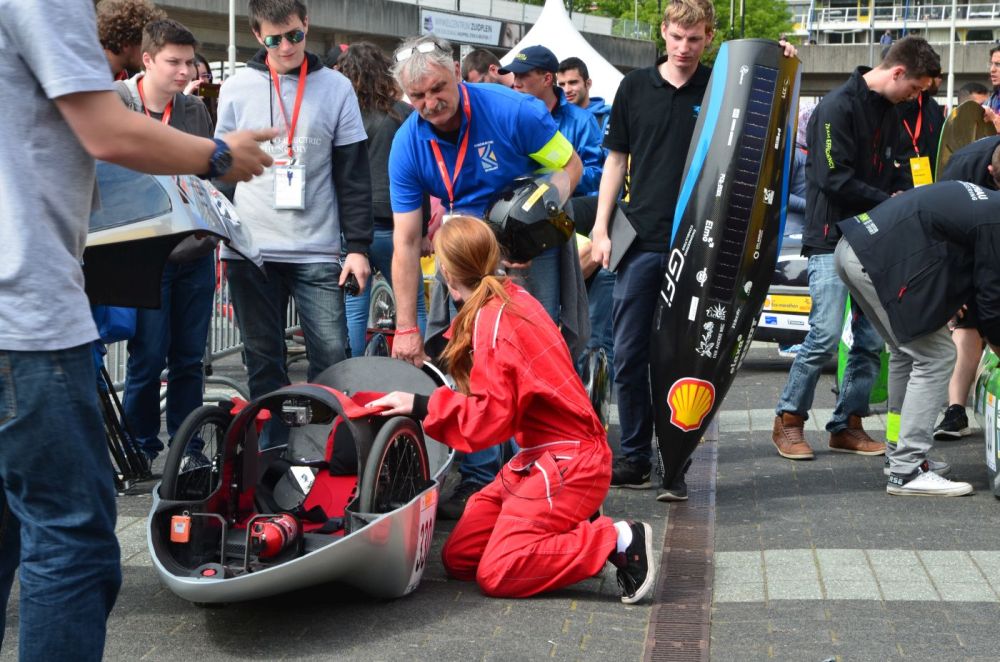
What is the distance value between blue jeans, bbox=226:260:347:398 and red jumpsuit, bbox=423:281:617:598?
4.07 feet

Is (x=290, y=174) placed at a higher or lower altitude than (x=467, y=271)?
higher

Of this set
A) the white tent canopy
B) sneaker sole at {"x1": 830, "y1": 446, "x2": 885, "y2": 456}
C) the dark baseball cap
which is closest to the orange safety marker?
sneaker sole at {"x1": 830, "y1": 446, "x2": 885, "y2": 456}

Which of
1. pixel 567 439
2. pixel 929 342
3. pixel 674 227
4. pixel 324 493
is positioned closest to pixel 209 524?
pixel 324 493

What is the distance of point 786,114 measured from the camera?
597cm

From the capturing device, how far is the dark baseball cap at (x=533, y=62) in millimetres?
7871

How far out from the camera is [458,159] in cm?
553

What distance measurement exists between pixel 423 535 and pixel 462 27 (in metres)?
39.1

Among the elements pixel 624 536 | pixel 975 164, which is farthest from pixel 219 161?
pixel 975 164

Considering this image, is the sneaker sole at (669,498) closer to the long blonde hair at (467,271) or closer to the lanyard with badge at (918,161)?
the long blonde hair at (467,271)

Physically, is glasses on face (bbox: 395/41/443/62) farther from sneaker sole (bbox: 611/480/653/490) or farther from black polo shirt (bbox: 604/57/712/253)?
sneaker sole (bbox: 611/480/653/490)

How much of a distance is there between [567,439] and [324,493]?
902 mm

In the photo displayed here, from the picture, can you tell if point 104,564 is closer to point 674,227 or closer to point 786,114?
point 674,227

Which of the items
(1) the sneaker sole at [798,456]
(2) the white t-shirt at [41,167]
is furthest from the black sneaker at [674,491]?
(2) the white t-shirt at [41,167]

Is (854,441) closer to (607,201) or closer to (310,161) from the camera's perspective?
(607,201)
